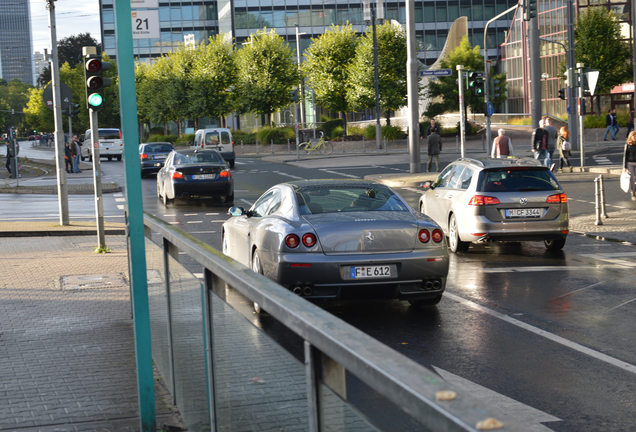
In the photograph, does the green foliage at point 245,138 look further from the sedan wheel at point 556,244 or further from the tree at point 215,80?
the sedan wheel at point 556,244

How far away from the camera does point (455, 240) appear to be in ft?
43.0

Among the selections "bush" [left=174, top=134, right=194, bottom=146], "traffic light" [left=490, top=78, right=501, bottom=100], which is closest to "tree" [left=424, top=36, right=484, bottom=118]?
"traffic light" [left=490, top=78, right=501, bottom=100]

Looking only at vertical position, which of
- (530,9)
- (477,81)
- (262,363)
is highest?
(530,9)

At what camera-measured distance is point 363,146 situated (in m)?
54.8

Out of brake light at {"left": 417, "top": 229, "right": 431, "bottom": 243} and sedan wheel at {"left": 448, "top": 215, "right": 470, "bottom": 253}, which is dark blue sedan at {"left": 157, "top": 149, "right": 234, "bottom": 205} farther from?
brake light at {"left": 417, "top": 229, "right": 431, "bottom": 243}

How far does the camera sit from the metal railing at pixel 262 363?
157cm

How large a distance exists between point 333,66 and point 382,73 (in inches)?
198

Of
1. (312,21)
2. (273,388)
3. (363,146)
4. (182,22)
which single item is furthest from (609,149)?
(182,22)

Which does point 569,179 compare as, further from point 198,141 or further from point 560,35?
point 560,35

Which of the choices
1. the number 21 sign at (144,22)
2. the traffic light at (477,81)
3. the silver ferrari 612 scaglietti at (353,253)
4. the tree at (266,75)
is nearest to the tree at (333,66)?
the tree at (266,75)

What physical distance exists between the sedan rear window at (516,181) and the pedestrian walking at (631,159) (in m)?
7.14

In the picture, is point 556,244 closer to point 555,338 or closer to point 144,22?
point 555,338

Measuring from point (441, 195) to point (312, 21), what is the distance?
79.8m

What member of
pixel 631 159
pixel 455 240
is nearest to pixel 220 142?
pixel 631 159
